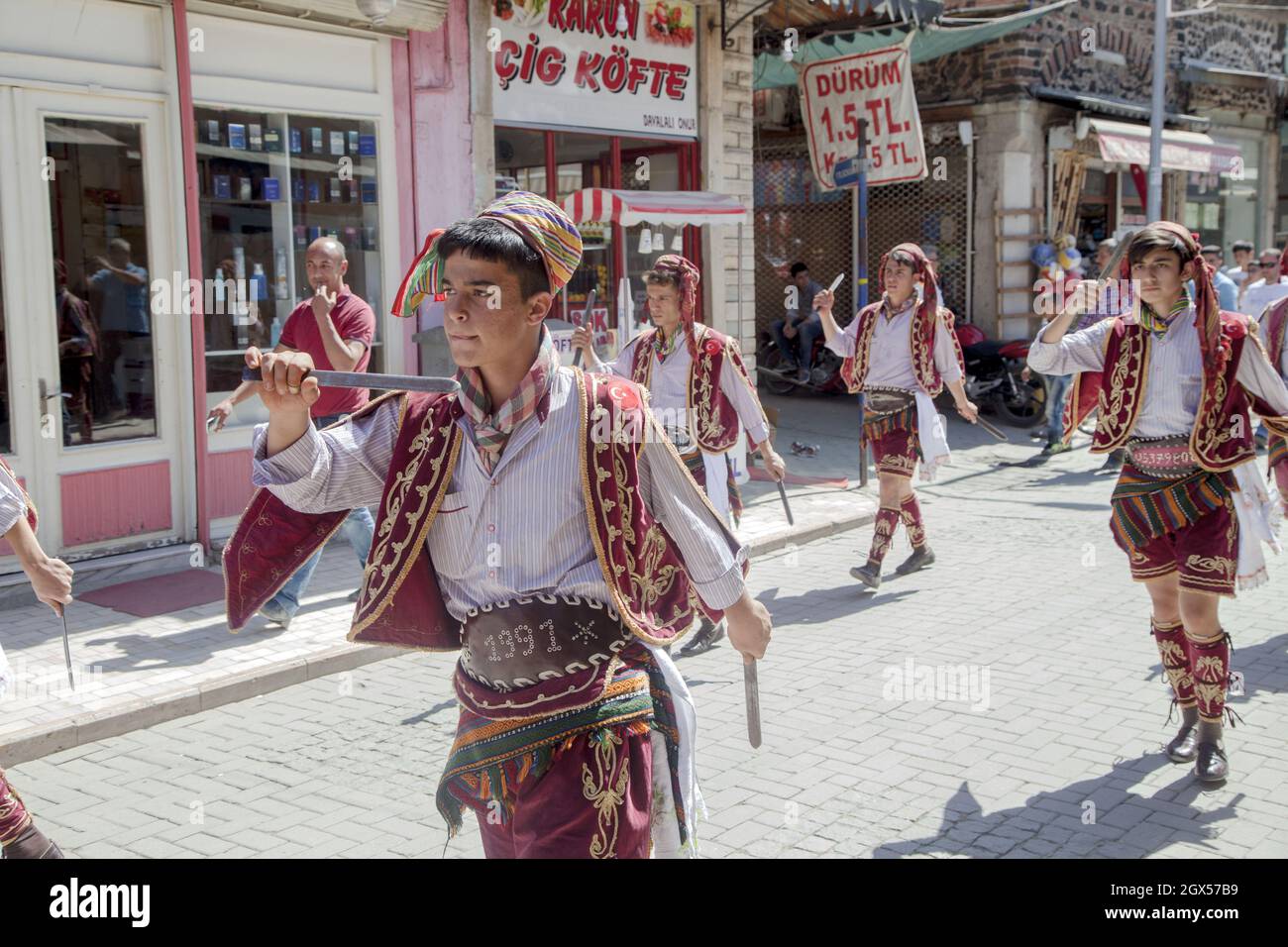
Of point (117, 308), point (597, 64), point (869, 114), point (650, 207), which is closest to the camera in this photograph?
point (117, 308)

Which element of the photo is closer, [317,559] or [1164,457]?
[1164,457]

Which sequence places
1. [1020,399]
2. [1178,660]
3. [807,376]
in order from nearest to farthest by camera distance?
[1178,660], [1020,399], [807,376]

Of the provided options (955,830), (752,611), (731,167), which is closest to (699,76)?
(731,167)

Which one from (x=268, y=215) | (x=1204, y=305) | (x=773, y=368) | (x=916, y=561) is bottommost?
(x=916, y=561)

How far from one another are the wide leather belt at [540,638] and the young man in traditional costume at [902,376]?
598cm

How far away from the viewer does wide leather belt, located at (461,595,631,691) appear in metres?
2.86

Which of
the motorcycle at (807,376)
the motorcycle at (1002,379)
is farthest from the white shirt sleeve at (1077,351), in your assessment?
the motorcycle at (807,376)

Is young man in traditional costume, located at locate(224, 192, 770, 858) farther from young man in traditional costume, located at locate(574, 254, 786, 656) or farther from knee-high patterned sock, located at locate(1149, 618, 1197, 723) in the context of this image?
young man in traditional costume, located at locate(574, 254, 786, 656)

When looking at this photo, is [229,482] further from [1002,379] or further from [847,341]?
[1002,379]

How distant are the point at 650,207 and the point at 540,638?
8.64 meters

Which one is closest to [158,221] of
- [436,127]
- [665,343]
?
[436,127]

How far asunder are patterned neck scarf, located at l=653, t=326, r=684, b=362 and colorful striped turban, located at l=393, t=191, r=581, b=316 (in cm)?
471

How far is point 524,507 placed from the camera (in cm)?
284

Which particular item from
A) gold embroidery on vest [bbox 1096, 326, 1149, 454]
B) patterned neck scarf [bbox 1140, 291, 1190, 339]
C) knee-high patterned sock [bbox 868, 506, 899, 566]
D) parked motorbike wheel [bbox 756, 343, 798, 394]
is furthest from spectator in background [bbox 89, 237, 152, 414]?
parked motorbike wheel [bbox 756, 343, 798, 394]
